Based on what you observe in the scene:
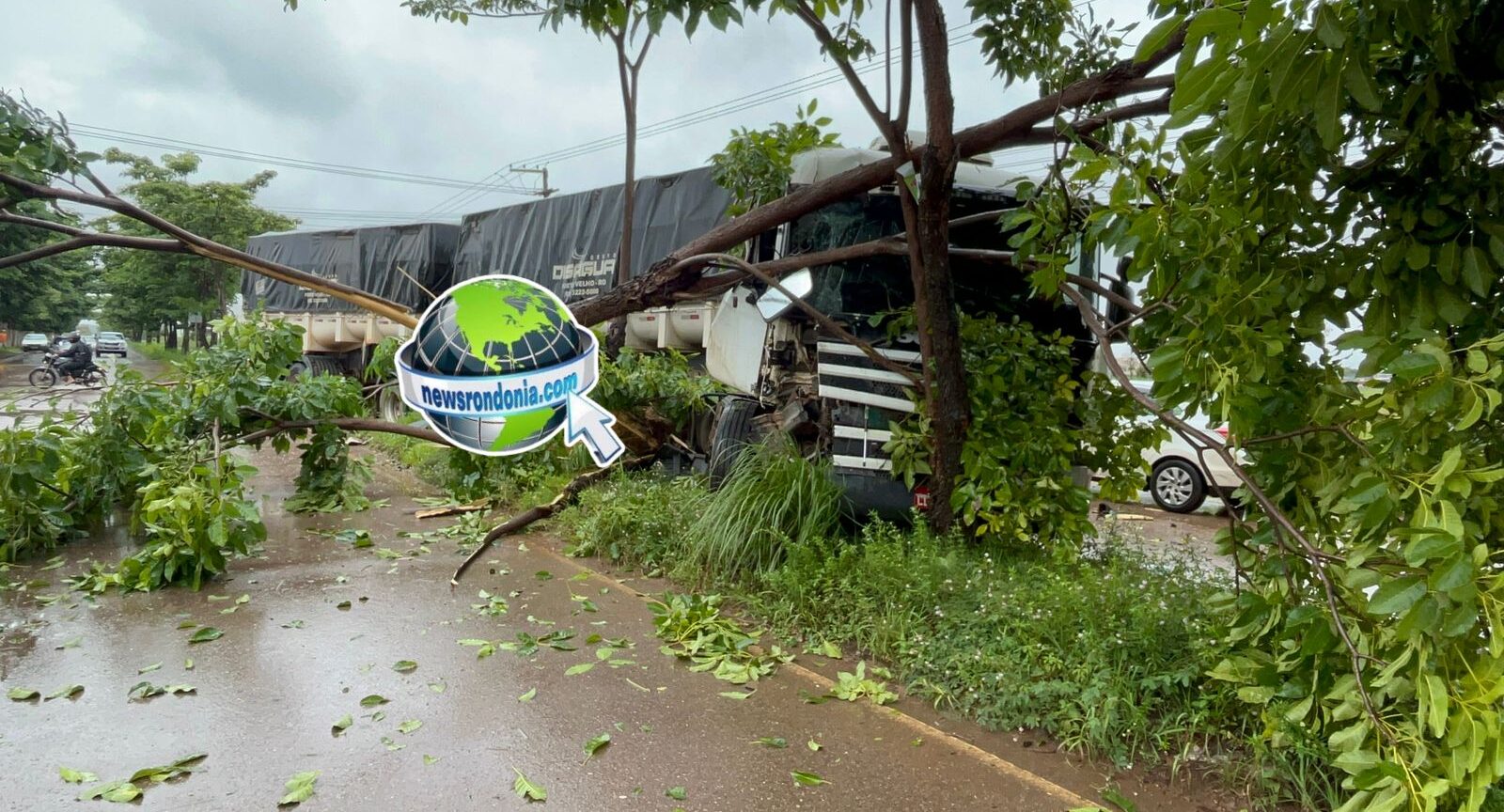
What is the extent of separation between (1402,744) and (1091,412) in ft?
9.98

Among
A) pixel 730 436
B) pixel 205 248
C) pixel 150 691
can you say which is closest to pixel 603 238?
pixel 730 436

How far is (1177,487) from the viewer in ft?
34.1

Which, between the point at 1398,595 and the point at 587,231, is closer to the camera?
the point at 1398,595

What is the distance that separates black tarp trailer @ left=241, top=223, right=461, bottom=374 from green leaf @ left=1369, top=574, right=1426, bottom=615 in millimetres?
12564

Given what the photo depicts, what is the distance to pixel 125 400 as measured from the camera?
21.0ft

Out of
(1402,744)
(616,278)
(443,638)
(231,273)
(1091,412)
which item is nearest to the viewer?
(1402,744)

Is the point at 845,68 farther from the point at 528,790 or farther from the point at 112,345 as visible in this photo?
the point at 112,345

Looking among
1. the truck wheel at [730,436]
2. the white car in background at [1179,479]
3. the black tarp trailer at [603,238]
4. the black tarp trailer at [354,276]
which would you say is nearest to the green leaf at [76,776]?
the truck wheel at [730,436]

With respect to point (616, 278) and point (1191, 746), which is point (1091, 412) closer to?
point (1191, 746)

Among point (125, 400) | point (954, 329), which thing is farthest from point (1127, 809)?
point (125, 400)

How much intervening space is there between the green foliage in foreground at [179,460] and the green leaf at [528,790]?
3.25 meters

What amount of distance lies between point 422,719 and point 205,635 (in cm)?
177

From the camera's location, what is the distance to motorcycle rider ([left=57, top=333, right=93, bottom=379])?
23234 mm

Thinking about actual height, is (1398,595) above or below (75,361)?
below
